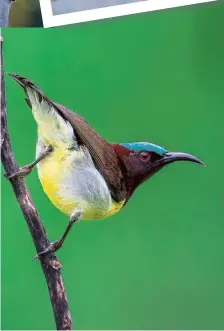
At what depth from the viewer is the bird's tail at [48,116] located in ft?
5.68

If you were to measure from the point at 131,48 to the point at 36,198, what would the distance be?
1.81ft

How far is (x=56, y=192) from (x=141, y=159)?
0.91ft

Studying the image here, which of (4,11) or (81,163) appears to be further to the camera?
(4,11)

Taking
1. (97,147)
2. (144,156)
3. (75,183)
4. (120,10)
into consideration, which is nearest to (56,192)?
(75,183)

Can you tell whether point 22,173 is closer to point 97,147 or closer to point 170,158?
point 97,147

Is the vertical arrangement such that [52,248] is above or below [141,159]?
below

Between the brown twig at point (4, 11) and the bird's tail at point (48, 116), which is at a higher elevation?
the brown twig at point (4, 11)

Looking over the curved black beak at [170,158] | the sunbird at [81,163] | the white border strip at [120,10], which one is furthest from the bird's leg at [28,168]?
the white border strip at [120,10]

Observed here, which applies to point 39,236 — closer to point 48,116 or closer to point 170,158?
point 48,116

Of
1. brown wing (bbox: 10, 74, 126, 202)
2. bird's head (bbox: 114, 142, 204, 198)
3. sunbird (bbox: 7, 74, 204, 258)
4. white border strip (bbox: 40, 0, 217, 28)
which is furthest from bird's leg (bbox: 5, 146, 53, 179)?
white border strip (bbox: 40, 0, 217, 28)

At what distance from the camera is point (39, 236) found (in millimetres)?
1777

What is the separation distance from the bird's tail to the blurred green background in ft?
0.29

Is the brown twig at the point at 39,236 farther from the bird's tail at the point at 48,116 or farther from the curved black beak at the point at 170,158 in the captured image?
the curved black beak at the point at 170,158

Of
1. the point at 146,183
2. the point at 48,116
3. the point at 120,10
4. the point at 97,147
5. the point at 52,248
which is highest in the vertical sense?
the point at 120,10
